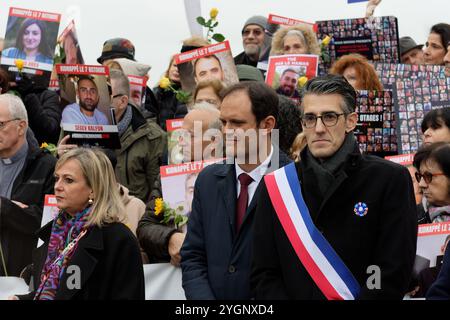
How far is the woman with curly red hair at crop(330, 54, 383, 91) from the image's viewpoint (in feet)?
30.0

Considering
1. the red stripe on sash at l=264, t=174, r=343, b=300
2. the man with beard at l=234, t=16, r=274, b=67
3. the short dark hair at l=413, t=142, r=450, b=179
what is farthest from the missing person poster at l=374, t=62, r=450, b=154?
the red stripe on sash at l=264, t=174, r=343, b=300

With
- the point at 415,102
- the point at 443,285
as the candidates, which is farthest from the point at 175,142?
the point at 443,285

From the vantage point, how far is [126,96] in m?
9.83

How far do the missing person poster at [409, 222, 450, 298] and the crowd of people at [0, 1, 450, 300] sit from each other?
9 centimetres

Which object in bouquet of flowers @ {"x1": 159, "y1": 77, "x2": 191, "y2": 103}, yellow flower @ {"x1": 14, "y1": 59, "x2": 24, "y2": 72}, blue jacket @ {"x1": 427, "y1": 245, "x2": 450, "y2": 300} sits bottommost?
blue jacket @ {"x1": 427, "y1": 245, "x2": 450, "y2": 300}

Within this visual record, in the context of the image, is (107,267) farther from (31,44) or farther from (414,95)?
(31,44)

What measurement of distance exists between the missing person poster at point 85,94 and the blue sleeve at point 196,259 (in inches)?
94.4

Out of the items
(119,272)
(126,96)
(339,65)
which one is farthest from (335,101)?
(126,96)

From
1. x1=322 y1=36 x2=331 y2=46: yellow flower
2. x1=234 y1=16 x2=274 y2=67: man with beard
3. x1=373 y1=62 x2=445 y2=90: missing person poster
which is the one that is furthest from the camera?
x1=234 y1=16 x2=274 y2=67: man with beard

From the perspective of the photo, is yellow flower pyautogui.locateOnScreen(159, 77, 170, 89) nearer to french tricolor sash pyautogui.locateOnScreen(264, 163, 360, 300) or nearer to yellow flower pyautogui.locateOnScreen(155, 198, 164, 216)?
yellow flower pyautogui.locateOnScreen(155, 198, 164, 216)

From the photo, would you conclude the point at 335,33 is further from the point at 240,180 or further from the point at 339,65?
the point at 240,180

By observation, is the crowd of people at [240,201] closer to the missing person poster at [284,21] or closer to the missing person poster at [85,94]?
the missing person poster at [85,94]

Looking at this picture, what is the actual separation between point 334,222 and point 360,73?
3795 millimetres

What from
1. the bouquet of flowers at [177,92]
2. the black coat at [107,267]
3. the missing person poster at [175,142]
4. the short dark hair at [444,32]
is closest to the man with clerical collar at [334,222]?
the black coat at [107,267]
